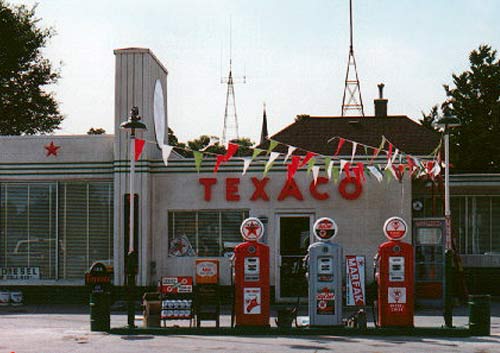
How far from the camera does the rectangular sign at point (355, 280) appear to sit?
20.5 m

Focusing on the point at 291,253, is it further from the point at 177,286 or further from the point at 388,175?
the point at 177,286

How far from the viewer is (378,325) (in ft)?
54.6

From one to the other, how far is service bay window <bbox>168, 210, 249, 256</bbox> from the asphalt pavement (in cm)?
445

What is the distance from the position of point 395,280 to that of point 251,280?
2.62 metres

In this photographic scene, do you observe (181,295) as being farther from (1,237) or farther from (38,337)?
(1,237)

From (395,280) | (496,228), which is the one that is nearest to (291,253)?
(395,280)

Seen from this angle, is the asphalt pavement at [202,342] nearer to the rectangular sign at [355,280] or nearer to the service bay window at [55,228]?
the rectangular sign at [355,280]

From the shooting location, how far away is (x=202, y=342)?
15.2 meters

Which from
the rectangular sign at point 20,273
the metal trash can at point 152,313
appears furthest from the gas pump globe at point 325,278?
the rectangular sign at point 20,273

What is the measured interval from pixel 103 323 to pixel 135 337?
0.91 metres

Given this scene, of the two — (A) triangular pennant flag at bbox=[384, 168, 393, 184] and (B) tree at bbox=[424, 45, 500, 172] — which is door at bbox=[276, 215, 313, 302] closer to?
(A) triangular pennant flag at bbox=[384, 168, 393, 184]

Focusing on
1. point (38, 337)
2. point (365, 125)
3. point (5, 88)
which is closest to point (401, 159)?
point (38, 337)

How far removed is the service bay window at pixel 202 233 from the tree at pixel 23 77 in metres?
23.7

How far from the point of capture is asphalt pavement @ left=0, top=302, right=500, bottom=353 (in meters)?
14.2
